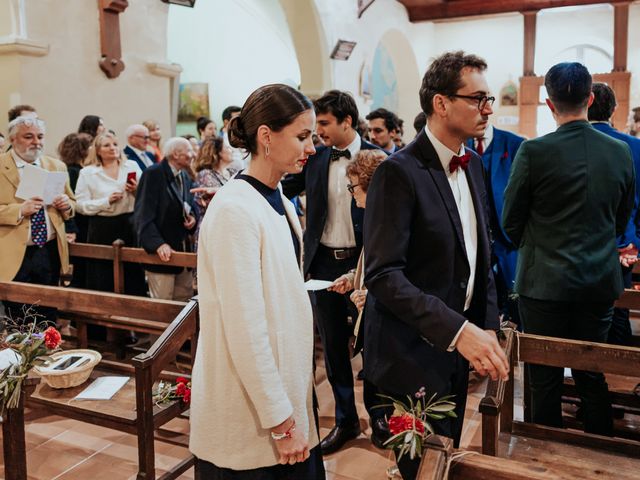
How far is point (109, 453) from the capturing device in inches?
133

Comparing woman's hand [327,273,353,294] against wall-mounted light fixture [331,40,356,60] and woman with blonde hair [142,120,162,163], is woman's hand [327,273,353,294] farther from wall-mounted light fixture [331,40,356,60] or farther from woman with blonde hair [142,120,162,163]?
wall-mounted light fixture [331,40,356,60]

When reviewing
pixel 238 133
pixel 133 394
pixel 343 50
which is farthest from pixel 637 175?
pixel 343 50

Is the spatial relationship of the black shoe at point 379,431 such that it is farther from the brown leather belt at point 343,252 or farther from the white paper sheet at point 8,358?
the white paper sheet at point 8,358

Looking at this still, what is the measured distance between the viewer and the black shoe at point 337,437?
3322 millimetres

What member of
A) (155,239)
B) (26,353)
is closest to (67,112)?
(155,239)

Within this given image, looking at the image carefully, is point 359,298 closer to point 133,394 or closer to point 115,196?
point 133,394

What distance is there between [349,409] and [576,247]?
4.78 feet

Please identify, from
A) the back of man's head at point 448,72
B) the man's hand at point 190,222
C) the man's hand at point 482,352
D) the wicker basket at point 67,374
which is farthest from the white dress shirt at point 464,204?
the man's hand at point 190,222

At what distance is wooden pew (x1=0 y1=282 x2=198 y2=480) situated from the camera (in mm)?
2648

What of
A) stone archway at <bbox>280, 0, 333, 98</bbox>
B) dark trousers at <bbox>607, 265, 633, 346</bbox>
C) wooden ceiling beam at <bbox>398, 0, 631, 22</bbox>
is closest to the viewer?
dark trousers at <bbox>607, 265, 633, 346</bbox>

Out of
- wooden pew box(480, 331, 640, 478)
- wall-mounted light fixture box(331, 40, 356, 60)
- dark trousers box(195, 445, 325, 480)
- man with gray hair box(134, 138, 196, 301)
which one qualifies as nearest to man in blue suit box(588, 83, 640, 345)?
wooden pew box(480, 331, 640, 478)

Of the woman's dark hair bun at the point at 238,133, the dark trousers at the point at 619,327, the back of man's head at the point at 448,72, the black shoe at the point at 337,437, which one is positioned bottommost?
the black shoe at the point at 337,437

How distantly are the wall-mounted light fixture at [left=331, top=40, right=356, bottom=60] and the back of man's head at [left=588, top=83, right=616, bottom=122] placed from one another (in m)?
7.69

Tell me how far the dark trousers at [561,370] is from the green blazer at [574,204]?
0.09m
